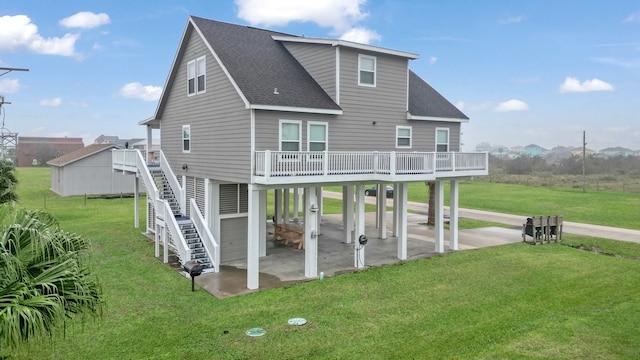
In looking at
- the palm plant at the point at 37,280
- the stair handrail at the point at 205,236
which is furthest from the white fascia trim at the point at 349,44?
the palm plant at the point at 37,280

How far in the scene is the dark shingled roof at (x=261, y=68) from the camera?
13.8 meters

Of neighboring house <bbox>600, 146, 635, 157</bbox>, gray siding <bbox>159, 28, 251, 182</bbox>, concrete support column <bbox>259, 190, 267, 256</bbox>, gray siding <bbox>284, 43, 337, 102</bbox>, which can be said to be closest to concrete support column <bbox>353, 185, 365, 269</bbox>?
concrete support column <bbox>259, 190, 267, 256</bbox>

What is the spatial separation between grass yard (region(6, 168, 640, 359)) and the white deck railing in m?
3.24

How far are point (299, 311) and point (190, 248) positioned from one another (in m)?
5.89

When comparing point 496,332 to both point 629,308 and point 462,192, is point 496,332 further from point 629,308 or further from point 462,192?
point 462,192

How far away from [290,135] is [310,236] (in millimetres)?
3259

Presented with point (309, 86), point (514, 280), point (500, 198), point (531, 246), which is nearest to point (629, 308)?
point (514, 280)

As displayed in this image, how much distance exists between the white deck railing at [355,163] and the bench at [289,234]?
178 inches

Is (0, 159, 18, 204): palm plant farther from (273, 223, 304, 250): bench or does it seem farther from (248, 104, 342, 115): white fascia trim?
(248, 104, 342, 115): white fascia trim

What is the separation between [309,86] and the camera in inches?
621

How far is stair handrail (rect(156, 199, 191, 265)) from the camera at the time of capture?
1386 cm

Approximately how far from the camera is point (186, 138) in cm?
1730

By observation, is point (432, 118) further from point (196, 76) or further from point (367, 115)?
point (196, 76)

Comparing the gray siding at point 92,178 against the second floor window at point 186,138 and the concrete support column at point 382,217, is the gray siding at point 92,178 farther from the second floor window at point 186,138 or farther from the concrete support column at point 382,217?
the concrete support column at point 382,217
